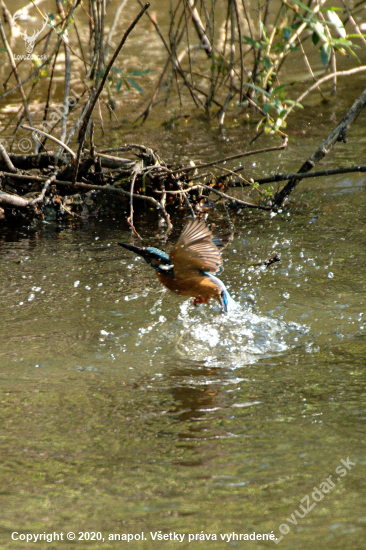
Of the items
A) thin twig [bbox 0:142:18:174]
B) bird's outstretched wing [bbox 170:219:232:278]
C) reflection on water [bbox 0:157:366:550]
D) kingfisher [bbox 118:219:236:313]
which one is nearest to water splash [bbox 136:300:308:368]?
reflection on water [bbox 0:157:366:550]

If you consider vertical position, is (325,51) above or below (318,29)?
below

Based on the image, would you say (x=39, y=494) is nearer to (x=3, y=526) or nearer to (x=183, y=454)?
(x=3, y=526)

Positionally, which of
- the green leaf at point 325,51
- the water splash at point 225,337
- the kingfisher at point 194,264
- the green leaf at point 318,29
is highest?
the green leaf at point 318,29

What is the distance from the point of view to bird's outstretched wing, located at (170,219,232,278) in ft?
9.89

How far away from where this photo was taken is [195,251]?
309 cm

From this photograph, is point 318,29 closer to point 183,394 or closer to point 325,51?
point 325,51

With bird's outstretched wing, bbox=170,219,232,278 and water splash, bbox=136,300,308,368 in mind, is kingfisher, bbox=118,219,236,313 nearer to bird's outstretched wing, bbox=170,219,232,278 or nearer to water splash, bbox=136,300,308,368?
bird's outstretched wing, bbox=170,219,232,278

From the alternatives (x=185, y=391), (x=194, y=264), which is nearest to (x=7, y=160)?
(x=194, y=264)

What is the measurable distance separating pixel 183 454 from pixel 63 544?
496mm

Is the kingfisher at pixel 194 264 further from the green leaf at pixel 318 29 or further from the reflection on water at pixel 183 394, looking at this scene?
the green leaf at pixel 318 29

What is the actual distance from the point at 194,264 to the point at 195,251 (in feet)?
0.35

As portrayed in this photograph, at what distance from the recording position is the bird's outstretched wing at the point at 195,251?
9.89ft

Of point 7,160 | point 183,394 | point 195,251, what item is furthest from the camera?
point 7,160

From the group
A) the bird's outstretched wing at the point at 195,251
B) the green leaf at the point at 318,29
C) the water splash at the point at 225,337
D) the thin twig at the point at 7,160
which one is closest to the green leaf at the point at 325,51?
the green leaf at the point at 318,29
